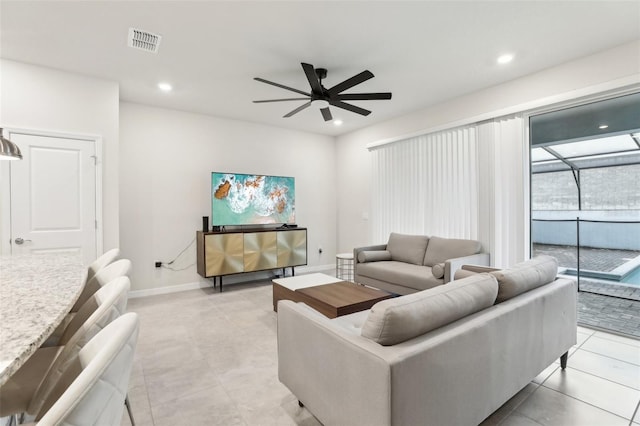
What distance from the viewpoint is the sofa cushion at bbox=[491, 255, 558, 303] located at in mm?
1812

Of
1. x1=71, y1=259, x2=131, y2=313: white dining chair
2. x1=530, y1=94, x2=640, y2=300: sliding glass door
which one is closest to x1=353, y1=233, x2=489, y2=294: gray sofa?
x1=530, y1=94, x2=640, y2=300: sliding glass door

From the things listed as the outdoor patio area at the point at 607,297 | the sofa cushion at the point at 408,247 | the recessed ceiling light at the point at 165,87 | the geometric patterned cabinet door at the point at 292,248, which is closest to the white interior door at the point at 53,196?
the recessed ceiling light at the point at 165,87

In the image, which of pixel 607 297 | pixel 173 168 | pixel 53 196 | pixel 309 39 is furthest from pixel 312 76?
pixel 607 297

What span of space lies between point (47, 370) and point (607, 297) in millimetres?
5430

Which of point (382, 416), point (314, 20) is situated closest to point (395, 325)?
point (382, 416)

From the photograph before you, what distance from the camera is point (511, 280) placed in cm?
182

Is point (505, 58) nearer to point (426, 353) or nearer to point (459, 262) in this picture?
point (459, 262)

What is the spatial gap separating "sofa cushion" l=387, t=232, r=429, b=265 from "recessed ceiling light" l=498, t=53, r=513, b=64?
2329mm

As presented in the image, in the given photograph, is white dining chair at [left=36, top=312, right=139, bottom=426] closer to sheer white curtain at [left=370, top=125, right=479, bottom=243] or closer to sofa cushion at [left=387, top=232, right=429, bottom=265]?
sofa cushion at [left=387, top=232, right=429, bottom=265]

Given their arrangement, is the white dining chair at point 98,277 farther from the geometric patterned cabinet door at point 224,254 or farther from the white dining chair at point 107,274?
the geometric patterned cabinet door at point 224,254

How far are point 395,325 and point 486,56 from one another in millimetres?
3041

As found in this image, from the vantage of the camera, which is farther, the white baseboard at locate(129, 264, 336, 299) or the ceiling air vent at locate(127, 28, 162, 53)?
the white baseboard at locate(129, 264, 336, 299)

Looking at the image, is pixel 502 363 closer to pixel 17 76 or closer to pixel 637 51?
pixel 637 51

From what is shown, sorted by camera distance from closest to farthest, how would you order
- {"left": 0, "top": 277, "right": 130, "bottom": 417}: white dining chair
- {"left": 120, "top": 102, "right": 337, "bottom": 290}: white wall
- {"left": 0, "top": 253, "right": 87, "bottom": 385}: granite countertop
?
{"left": 0, "top": 253, "right": 87, "bottom": 385}: granite countertop
{"left": 0, "top": 277, "right": 130, "bottom": 417}: white dining chair
{"left": 120, "top": 102, "right": 337, "bottom": 290}: white wall
